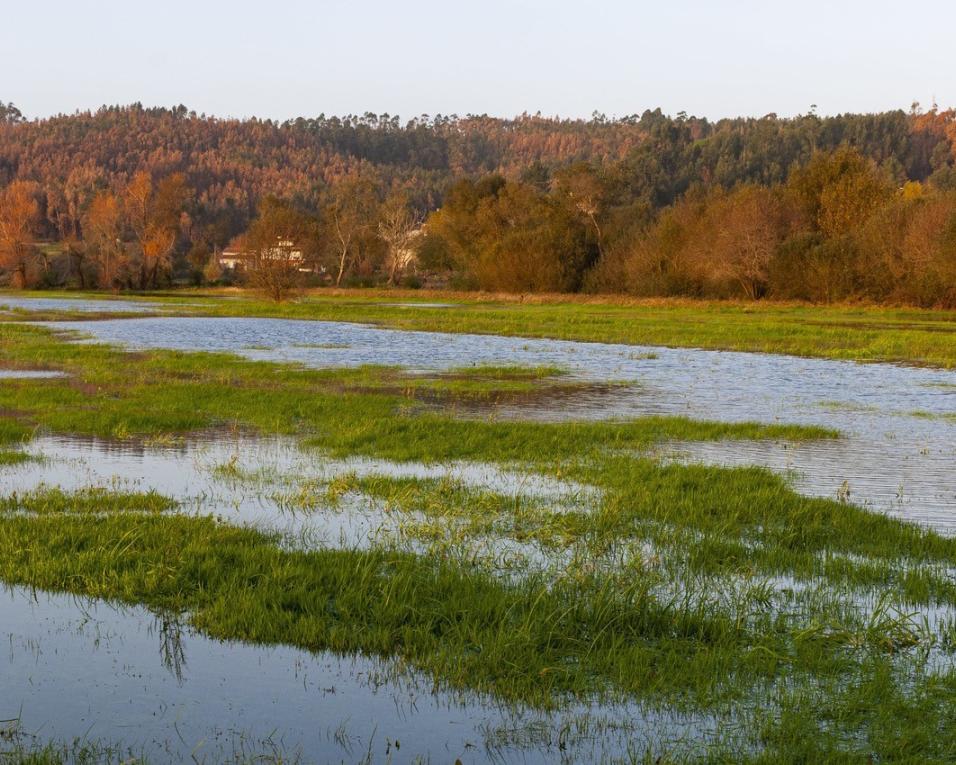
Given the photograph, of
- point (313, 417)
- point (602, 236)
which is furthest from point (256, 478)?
point (602, 236)

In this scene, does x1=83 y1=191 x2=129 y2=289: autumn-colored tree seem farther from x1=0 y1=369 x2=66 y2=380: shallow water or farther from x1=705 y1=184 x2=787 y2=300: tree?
x1=0 y1=369 x2=66 y2=380: shallow water

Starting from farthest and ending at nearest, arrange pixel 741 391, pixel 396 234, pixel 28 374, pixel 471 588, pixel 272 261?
pixel 396 234, pixel 272 261, pixel 28 374, pixel 741 391, pixel 471 588

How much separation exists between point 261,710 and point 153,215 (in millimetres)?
115258

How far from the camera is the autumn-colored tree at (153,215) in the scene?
10919 cm

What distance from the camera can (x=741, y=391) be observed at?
26.4 m

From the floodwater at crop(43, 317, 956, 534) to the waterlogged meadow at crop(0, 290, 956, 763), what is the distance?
165mm

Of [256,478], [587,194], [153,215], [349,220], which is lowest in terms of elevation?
[256,478]

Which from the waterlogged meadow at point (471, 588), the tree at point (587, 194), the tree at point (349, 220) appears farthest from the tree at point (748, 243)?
the waterlogged meadow at point (471, 588)

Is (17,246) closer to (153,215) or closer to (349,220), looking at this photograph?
(153,215)

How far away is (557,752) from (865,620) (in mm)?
3522

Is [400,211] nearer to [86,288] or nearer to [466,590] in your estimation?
[86,288]

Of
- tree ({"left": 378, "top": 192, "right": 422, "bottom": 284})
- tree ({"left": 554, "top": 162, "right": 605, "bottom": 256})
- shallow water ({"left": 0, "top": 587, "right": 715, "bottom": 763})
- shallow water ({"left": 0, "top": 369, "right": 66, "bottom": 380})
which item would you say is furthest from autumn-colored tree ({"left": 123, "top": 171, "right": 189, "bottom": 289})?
shallow water ({"left": 0, "top": 587, "right": 715, "bottom": 763})

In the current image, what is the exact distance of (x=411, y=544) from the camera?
1074cm

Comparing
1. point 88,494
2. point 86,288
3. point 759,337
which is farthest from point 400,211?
point 88,494
